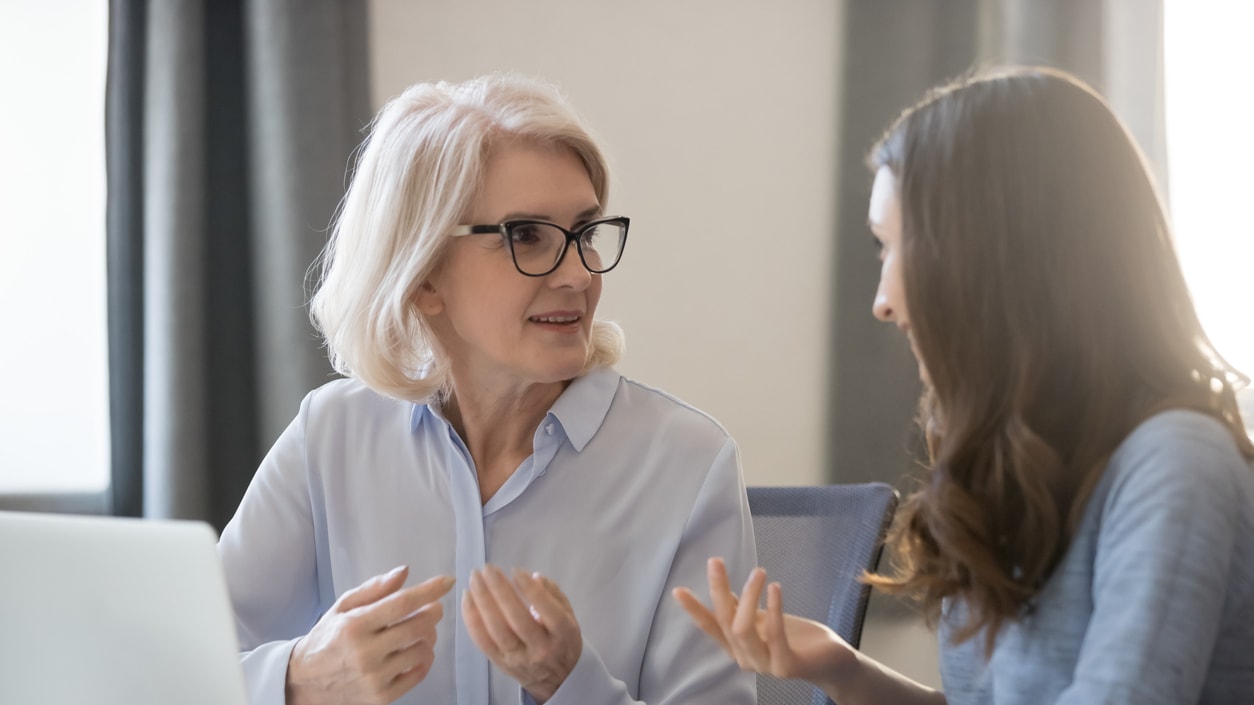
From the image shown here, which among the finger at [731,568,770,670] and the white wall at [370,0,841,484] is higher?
the white wall at [370,0,841,484]

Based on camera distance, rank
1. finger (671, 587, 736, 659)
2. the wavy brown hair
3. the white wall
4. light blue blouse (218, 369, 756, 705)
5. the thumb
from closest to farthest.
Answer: the wavy brown hair → finger (671, 587, 736, 659) → the thumb → light blue blouse (218, 369, 756, 705) → the white wall

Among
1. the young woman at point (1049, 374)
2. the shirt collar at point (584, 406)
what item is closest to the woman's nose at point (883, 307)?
the young woman at point (1049, 374)

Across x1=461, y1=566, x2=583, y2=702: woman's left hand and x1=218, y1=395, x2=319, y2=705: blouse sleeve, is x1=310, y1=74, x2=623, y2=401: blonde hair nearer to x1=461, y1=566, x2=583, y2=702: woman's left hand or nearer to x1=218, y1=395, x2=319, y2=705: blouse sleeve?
x1=218, y1=395, x2=319, y2=705: blouse sleeve

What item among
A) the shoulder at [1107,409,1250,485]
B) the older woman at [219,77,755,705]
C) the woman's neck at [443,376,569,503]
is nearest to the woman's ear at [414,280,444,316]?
the older woman at [219,77,755,705]

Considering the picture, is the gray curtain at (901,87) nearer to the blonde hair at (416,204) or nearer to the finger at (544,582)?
the blonde hair at (416,204)

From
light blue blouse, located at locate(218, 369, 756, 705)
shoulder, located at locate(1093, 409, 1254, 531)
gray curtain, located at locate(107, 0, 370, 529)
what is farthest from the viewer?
gray curtain, located at locate(107, 0, 370, 529)

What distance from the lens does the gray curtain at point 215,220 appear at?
2.33 m

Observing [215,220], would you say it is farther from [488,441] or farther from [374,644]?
[374,644]

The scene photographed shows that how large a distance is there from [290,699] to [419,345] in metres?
0.52

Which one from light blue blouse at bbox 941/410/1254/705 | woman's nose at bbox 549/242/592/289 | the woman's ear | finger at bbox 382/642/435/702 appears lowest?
finger at bbox 382/642/435/702

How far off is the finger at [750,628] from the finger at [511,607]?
0.73ft

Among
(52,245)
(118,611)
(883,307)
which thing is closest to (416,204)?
(883,307)

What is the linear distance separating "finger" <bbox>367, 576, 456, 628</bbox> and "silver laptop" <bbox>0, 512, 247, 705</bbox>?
33 cm

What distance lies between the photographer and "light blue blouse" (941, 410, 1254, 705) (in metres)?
0.82
